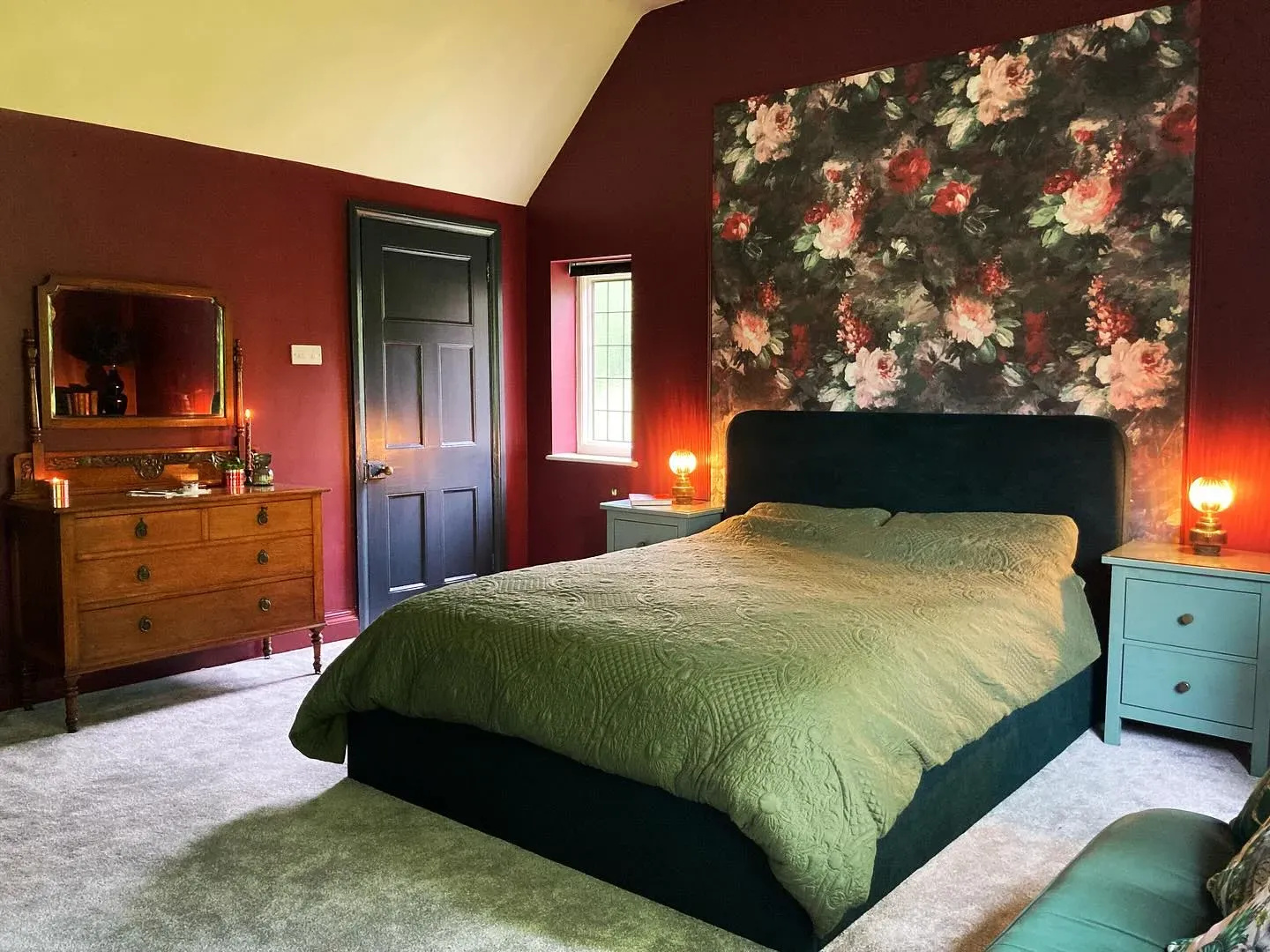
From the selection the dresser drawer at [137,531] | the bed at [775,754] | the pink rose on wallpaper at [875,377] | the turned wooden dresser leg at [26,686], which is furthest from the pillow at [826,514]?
the turned wooden dresser leg at [26,686]

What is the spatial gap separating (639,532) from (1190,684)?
7.77 ft

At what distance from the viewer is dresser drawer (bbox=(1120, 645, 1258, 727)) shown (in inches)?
132

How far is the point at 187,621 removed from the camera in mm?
4031

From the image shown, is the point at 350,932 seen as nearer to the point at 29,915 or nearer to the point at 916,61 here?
the point at 29,915

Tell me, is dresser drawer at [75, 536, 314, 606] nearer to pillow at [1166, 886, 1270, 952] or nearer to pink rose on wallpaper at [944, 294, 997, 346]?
pink rose on wallpaper at [944, 294, 997, 346]

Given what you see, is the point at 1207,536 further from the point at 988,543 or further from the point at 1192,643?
the point at 988,543

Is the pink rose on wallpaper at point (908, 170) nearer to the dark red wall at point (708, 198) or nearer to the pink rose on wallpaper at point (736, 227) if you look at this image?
the dark red wall at point (708, 198)

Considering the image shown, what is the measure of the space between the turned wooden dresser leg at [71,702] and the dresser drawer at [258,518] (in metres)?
0.71

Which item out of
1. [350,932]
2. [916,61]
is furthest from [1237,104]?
[350,932]

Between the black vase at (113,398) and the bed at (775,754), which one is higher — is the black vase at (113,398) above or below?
above

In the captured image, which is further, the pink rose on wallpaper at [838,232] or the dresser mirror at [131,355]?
the pink rose on wallpaper at [838,232]

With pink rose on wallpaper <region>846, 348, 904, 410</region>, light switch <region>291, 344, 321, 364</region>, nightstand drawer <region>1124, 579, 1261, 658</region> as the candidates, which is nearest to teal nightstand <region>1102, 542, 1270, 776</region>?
nightstand drawer <region>1124, 579, 1261, 658</region>

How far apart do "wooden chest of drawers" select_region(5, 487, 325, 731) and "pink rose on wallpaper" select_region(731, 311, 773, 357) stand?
2.05 metres

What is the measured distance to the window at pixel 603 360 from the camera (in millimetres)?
5660
